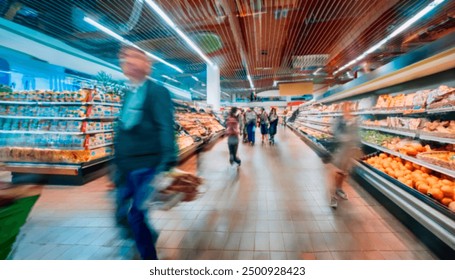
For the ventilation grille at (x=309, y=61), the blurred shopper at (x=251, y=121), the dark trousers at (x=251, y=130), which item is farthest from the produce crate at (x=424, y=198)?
the ventilation grille at (x=309, y=61)

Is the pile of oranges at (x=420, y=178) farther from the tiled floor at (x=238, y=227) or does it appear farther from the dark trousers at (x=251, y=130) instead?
the dark trousers at (x=251, y=130)

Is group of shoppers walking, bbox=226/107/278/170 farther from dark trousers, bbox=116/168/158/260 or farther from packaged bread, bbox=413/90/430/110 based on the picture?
dark trousers, bbox=116/168/158/260

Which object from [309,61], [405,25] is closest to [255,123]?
[405,25]

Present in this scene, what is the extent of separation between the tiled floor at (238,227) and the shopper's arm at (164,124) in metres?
0.57

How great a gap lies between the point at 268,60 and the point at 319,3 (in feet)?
19.6

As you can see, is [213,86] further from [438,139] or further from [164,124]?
[164,124]

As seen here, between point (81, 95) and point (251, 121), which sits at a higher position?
point (81, 95)

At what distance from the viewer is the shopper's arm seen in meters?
1.46

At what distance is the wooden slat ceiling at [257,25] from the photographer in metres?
5.60

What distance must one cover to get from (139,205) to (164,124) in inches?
23.6

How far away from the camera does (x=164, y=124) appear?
147cm

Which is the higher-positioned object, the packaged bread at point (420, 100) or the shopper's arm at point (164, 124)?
the packaged bread at point (420, 100)

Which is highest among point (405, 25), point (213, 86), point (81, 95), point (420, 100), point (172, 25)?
point (405, 25)

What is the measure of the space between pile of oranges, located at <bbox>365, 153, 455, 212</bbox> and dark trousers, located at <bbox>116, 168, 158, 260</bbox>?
2.66m
